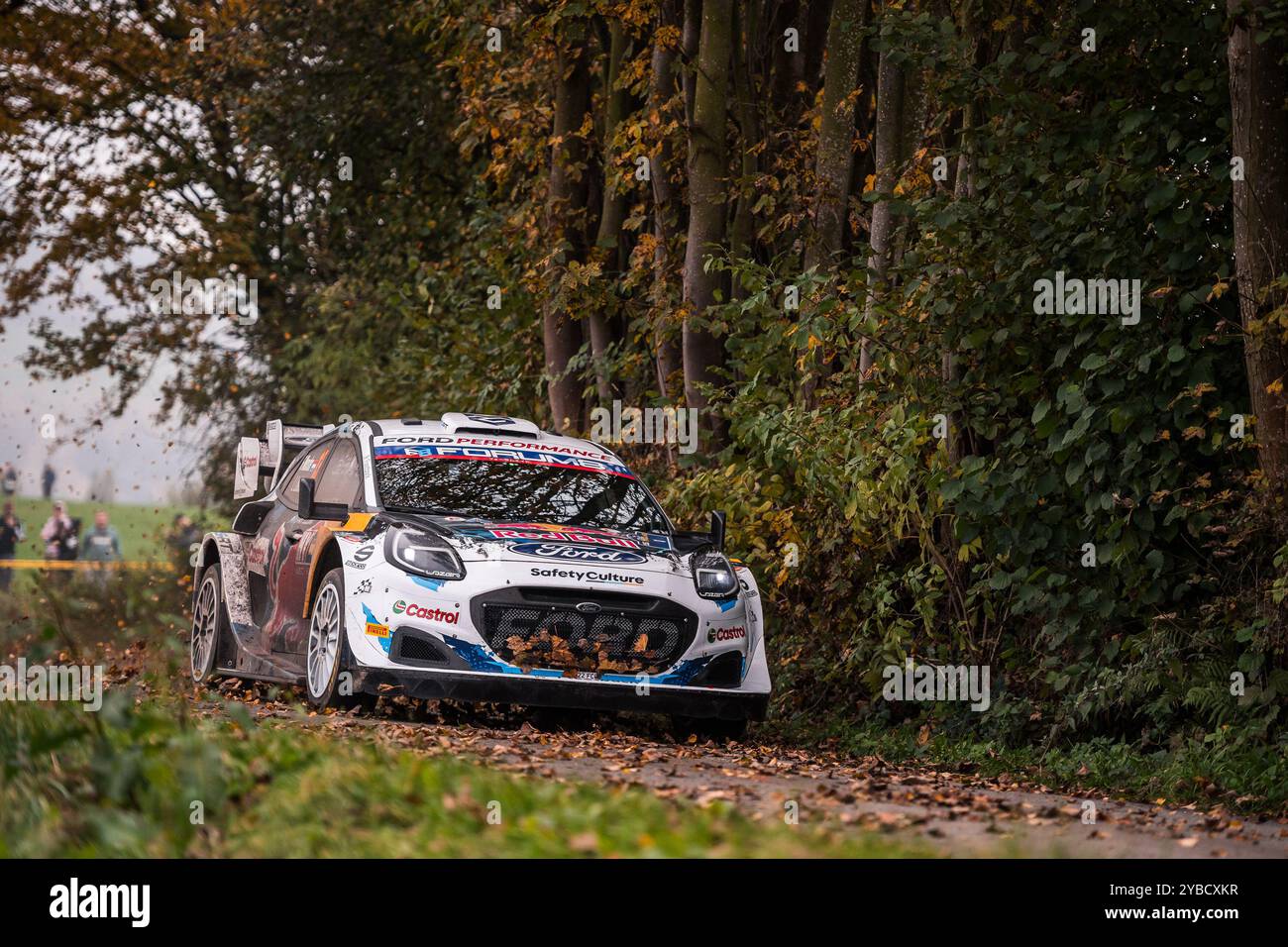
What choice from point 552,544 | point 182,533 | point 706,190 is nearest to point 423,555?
point 552,544

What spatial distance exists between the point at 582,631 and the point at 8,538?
1817 cm

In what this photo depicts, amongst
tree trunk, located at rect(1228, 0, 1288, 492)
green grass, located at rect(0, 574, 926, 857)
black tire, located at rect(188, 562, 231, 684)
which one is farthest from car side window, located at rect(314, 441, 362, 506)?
tree trunk, located at rect(1228, 0, 1288, 492)

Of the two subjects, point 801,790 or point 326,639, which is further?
point 326,639

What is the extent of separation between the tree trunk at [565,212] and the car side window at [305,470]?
19.5 feet

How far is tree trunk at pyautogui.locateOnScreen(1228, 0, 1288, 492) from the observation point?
1027 centimetres

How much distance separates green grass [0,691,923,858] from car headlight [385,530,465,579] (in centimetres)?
271

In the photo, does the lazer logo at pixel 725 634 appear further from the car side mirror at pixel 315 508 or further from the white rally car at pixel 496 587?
the car side mirror at pixel 315 508

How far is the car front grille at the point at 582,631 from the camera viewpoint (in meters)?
10.1

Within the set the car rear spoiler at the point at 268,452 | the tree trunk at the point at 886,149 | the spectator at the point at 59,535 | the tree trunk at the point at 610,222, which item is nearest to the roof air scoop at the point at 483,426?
the car rear spoiler at the point at 268,452

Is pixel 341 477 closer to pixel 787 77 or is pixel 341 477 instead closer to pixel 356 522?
pixel 356 522
